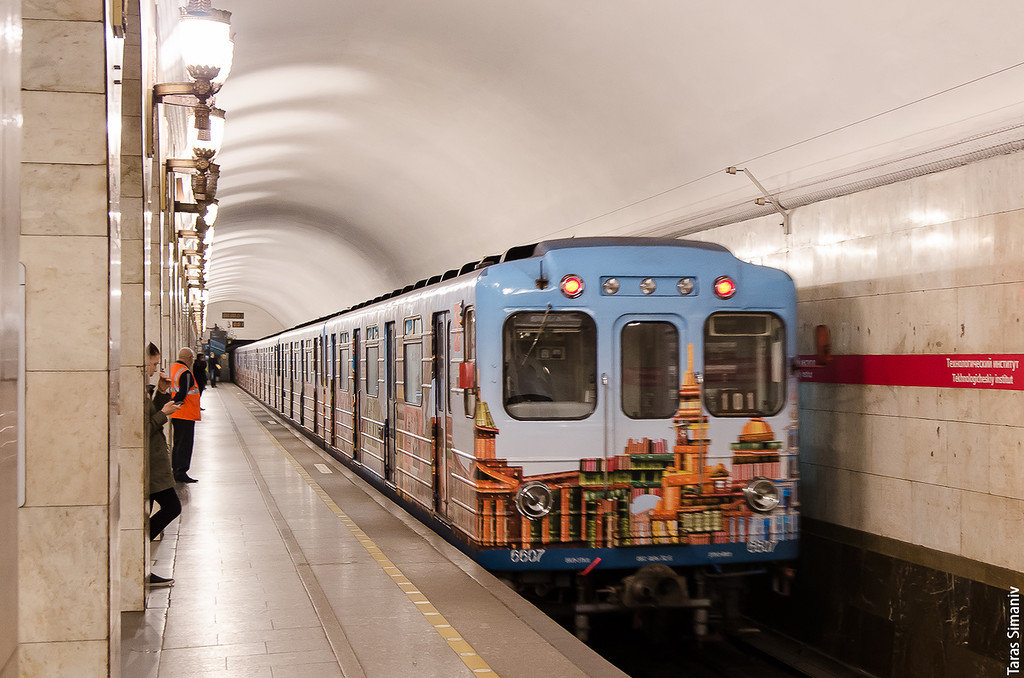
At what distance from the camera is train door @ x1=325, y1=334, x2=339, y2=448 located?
17.4m

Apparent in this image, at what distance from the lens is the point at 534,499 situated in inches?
288

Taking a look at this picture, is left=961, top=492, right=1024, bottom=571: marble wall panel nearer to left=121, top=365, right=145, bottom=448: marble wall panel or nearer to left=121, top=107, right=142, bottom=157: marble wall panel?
left=121, top=365, right=145, bottom=448: marble wall panel

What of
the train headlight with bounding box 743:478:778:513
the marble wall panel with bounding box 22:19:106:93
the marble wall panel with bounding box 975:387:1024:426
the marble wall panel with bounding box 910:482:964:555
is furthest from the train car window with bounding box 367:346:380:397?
the marble wall panel with bounding box 22:19:106:93

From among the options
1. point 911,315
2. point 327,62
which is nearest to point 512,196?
point 327,62

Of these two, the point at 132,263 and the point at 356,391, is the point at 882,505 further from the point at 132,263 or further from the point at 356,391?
the point at 356,391

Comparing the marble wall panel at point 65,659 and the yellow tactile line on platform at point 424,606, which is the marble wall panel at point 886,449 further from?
the marble wall panel at point 65,659

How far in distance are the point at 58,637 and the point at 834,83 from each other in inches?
300

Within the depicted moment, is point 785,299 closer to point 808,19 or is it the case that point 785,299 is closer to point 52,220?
point 808,19

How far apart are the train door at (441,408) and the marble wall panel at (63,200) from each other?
4.46 meters

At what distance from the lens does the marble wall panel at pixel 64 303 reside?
4.37 meters

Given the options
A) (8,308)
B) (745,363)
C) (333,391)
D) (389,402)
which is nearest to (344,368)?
(333,391)

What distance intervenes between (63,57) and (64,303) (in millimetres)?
1040

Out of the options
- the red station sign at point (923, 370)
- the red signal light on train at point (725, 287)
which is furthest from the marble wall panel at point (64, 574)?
the red station sign at point (923, 370)

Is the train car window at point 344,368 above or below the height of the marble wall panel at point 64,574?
above
